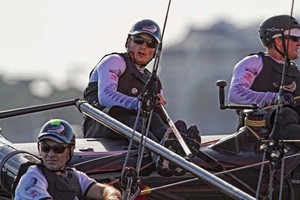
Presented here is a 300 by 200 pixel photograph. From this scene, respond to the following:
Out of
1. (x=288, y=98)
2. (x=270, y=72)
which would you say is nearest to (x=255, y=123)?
(x=288, y=98)

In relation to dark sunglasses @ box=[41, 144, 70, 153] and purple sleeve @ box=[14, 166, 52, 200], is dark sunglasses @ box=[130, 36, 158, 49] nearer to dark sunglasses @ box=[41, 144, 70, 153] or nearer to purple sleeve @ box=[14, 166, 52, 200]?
dark sunglasses @ box=[41, 144, 70, 153]

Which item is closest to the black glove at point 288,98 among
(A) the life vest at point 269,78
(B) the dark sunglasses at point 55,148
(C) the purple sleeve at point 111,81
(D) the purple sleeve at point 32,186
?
(A) the life vest at point 269,78

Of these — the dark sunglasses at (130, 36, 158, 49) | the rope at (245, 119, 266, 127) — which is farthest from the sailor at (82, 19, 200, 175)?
the rope at (245, 119, 266, 127)

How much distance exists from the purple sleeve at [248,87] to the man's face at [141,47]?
92 cm

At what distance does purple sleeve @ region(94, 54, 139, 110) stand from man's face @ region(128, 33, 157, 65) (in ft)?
0.50

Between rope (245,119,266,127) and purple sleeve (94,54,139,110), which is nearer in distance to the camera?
rope (245,119,266,127)

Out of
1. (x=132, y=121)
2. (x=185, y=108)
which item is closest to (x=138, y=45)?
(x=132, y=121)

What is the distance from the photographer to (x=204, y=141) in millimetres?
17250

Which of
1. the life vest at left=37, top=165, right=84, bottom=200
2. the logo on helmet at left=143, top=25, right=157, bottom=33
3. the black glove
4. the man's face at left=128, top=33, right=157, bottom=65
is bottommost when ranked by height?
the life vest at left=37, top=165, right=84, bottom=200

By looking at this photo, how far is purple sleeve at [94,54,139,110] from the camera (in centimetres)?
1691

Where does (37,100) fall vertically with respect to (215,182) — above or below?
below

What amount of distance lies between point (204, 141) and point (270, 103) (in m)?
0.98

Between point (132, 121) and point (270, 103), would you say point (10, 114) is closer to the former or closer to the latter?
point (132, 121)

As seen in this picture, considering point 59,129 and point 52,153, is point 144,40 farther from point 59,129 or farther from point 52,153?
point 52,153
